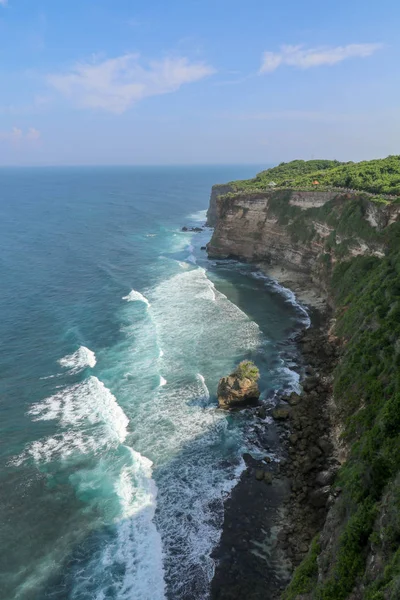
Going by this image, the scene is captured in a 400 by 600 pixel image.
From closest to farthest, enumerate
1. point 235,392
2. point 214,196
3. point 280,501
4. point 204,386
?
1. point 280,501
2. point 235,392
3. point 204,386
4. point 214,196

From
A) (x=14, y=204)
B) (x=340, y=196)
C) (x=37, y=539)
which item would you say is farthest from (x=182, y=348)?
(x=14, y=204)

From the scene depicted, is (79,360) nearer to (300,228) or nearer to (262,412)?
(262,412)

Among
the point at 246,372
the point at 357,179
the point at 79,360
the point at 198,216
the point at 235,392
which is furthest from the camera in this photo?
the point at 198,216

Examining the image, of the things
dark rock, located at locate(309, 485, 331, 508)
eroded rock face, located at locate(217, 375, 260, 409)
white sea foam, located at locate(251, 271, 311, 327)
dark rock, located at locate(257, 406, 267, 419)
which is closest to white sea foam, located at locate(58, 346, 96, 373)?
eroded rock face, located at locate(217, 375, 260, 409)

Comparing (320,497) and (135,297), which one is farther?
(135,297)

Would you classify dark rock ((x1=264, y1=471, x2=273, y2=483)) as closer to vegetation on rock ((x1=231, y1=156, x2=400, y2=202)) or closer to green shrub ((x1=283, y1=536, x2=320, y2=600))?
green shrub ((x1=283, y1=536, x2=320, y2=600))

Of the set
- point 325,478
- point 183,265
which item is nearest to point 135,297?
point 183,265

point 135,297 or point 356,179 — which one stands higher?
point 356,179
